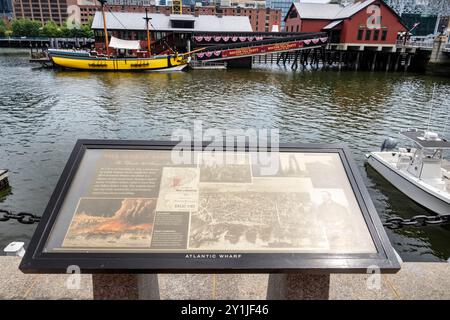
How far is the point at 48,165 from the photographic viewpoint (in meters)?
14.0

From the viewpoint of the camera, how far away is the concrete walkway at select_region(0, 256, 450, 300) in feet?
13.3

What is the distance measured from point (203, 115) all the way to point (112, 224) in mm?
20122

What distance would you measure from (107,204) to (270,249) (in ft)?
4.94

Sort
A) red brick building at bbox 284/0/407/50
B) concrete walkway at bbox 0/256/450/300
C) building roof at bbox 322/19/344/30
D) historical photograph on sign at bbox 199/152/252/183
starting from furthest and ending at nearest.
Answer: building roof at bbox 322/19/344/30
red brick building at bbox 284/0/407/50
concrete walkway at bbox 0/256/450/300
historical photograph on sign at bbox 199/152/252/183

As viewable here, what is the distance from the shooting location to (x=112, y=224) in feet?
9.34

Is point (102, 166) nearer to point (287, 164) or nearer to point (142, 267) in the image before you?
point (142, 267)

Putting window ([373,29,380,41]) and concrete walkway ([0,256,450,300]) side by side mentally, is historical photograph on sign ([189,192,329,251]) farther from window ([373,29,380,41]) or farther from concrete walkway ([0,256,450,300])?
window ([373,29,380,41])

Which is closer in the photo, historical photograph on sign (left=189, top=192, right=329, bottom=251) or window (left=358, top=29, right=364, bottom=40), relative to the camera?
historical photograph on sign (left=189, top=192, right=329, bottom=251)

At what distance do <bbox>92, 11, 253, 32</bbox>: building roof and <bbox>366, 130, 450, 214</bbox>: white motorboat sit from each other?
48.1 m

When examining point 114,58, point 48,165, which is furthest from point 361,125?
point 114,58

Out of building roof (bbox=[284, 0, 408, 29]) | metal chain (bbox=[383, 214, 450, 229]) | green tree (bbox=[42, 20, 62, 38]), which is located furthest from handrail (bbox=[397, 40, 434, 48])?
green tree (bbox=[42, 20, 62, 38])

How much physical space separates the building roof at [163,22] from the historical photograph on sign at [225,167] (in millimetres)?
54923

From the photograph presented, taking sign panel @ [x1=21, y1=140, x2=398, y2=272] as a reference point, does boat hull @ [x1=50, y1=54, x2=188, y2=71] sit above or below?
below

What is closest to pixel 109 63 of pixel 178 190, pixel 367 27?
pixel 367 27
